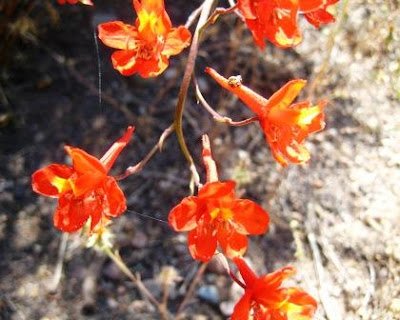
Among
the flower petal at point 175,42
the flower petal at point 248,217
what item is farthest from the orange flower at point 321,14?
the flower petal at point 248,217

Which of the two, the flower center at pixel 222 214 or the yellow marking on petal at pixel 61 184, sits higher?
the flower center at pixel 222 214

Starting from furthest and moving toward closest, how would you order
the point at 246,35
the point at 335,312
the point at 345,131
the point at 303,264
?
the point at 246,35
the point at 345,131
the point at 303,264
the point at 335,312

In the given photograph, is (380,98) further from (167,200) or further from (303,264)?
(167,200)

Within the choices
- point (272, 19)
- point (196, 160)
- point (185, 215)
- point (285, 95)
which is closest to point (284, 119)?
point (285, 95)

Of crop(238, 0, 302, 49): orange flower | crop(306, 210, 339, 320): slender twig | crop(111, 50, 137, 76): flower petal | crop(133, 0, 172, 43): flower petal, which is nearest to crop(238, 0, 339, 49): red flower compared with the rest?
crop(238, 0, 302, 49): orange flower

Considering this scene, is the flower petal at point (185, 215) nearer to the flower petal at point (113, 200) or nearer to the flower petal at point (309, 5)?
the flower petal at point (113, 200)

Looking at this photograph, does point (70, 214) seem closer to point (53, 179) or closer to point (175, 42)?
point (53, 179)

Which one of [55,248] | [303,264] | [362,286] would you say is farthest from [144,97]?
[362,286]

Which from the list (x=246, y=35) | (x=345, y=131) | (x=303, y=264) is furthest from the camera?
(x=246, y=35)
